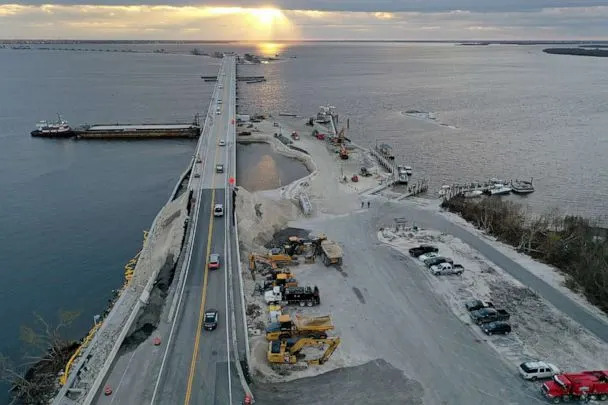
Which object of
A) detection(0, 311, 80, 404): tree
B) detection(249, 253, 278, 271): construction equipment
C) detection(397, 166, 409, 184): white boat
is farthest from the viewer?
detection(397, 166, 409, 184): white boat

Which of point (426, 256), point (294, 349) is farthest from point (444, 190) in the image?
point (294, 349)

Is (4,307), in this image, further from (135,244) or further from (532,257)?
(532,257)

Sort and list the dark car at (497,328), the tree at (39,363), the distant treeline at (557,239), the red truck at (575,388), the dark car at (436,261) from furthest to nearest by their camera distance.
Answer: the dark car at (436,261), the distant treeline at (557,239), the dark car at (497,328), the tree at (39,363), the red truck at (575,388)

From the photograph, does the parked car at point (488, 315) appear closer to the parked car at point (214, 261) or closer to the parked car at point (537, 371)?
the parked car at point (537, 371)

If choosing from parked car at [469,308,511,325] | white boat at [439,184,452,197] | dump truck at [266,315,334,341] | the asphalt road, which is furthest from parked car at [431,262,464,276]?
white boat at [439,184,452,197]

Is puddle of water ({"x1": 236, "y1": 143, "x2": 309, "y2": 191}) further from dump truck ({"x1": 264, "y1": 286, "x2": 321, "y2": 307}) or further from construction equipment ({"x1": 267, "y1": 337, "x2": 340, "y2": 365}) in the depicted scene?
construction equipment ({"x1": 267, "y1": 337, "x2": 340, "y2": 365})

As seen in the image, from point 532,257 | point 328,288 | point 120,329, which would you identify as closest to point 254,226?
point 328,288

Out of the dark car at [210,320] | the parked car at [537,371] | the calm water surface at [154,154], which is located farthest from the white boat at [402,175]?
the dark car at [210,320]
